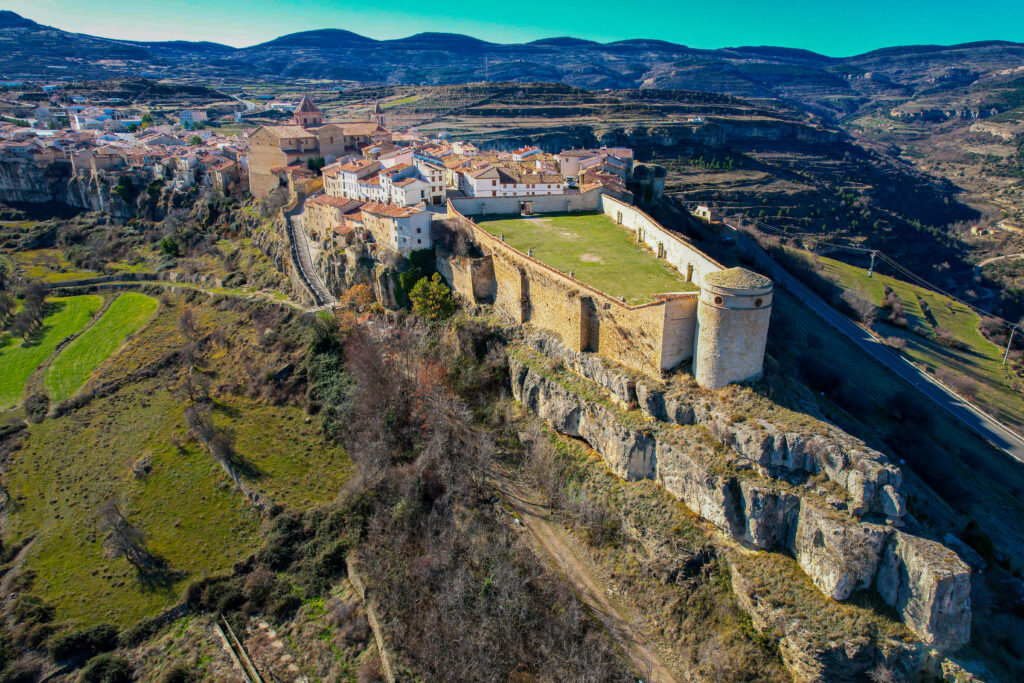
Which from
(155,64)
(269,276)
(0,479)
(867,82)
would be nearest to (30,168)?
(269,276)

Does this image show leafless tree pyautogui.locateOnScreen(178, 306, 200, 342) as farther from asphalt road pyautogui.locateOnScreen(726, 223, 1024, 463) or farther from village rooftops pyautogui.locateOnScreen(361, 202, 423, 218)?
asphalt road pyautogui.locateOnScreen(726, 223, 1024, 463)

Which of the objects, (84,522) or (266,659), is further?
(84,522)

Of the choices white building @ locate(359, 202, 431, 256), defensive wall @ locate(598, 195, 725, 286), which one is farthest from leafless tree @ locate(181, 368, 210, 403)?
defensive wall @ locate(598, 195, 725, 286)

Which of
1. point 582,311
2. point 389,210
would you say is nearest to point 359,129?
point 389,210

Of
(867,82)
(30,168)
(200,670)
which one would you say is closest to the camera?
(200,670)

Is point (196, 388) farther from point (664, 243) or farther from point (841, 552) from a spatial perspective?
point (841, 552)

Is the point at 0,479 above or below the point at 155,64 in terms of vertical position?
below

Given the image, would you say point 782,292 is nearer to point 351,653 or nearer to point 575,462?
point 575,462
